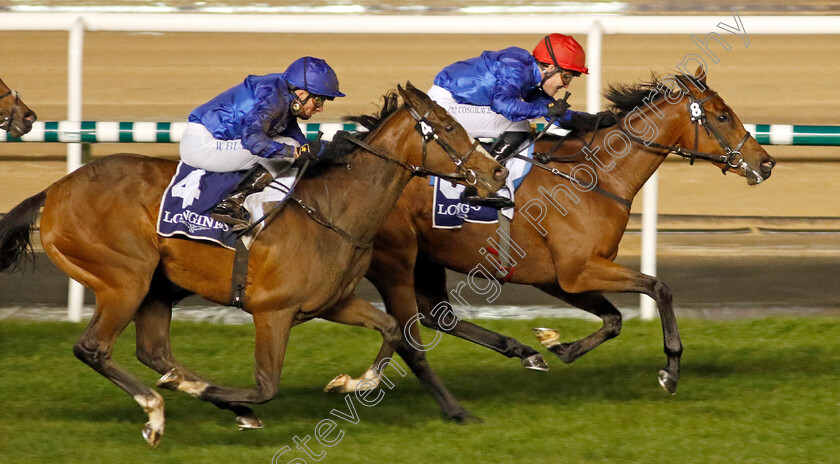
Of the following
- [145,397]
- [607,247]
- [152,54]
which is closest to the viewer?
[145,397]

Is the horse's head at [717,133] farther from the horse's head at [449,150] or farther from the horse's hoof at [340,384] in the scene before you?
the horse's hoof at [340,384]

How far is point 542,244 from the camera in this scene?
562 centimetres

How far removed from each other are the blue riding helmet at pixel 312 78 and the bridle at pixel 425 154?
270mm

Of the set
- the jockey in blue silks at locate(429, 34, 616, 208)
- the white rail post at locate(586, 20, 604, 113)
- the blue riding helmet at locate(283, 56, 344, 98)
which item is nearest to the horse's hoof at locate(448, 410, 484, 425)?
the jockey in blue silks at locate(429, 34, 616, 208)

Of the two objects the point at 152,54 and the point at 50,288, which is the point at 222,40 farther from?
the point at 50,288

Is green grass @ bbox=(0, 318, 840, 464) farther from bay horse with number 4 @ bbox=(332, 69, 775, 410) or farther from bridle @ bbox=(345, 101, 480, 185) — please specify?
bridle @ bbox=(345, 101, 480, 185)

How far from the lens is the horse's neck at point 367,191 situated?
4.89m

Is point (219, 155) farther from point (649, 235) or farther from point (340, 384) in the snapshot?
point (649, 235)

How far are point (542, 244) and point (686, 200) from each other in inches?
210

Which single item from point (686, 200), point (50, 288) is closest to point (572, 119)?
point (50, 288)

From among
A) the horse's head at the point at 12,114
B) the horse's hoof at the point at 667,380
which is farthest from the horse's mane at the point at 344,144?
the horse's head at the point at 12,114

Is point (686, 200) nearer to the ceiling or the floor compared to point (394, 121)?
nearer to the floor

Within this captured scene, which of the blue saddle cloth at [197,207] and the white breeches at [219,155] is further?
the white breeches at [219,155]

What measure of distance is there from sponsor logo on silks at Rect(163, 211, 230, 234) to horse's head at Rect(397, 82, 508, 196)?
0.82m
